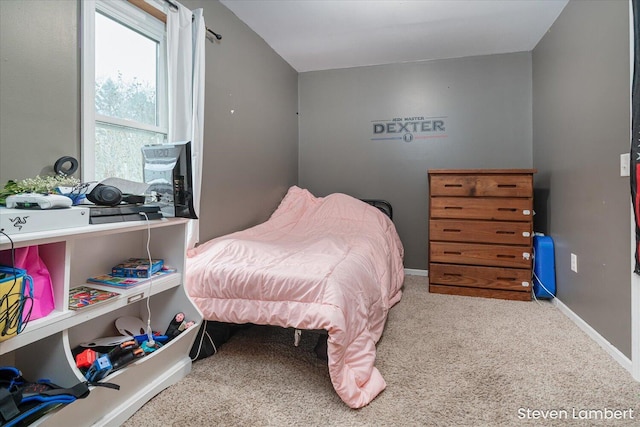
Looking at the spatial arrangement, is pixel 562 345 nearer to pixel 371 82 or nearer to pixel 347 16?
pixel 347 16

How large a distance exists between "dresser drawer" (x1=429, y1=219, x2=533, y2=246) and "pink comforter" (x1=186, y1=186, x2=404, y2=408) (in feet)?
3.22

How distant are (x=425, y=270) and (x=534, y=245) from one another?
1101mm

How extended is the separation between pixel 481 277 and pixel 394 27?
2275mm

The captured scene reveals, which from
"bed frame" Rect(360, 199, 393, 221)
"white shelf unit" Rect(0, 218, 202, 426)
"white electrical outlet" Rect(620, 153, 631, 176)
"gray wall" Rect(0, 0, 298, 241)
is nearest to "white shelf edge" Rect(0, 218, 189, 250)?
"white shelf unit" Rect(0, 218, 202, 426)

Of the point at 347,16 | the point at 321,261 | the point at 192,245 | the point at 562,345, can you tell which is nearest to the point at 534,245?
the point at 562,345

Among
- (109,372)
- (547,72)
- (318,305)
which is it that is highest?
(547,72)

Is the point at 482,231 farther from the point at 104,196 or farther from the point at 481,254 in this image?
the point at 104,196

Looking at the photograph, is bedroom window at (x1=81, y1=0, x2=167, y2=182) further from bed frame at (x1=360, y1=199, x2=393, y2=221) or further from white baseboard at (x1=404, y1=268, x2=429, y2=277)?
white baseboard at (x1=404, y1=268, x2=429, y2=277)

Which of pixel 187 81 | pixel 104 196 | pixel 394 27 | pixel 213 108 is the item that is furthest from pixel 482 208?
pixel 104 196

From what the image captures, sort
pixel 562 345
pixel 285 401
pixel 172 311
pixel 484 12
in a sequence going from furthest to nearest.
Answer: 1. pixel 484 12
2. pixel 562 345
3. pixel 172 311
4. pixel 285 401

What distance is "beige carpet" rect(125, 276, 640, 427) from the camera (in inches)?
51.9

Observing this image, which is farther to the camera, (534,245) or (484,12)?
(534,245)

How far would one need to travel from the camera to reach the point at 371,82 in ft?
12.1

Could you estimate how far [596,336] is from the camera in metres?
1.98
